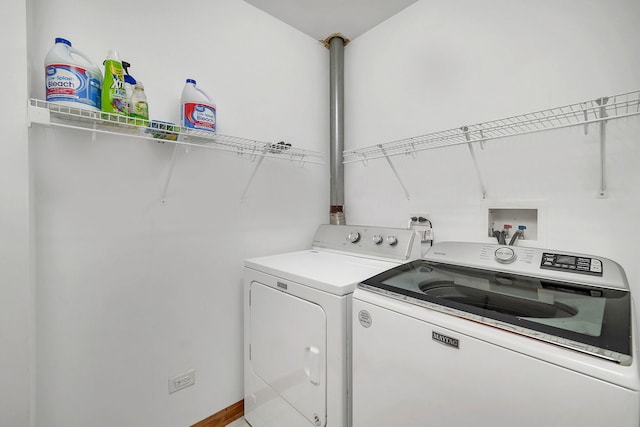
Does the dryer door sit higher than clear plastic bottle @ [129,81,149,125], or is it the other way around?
clear plastic bottle @ [129,81,149,125]

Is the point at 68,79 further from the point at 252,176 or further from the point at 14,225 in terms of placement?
the point at 252,176

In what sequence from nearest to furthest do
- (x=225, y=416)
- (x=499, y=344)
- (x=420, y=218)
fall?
(x=499, y=344)
(x=225, y=416)
(x=420, y=218)

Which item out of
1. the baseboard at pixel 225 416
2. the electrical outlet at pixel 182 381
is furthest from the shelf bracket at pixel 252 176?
the baseboard at pixel 225 416

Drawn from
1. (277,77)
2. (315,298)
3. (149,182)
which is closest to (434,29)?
(277,77)

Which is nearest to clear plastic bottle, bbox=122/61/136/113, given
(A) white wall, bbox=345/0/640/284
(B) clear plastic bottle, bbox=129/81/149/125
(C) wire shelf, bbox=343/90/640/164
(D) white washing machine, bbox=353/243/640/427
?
(B) clear plastic bottle, bbox=129/81/149/125

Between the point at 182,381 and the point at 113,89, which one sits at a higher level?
the point at 113,89

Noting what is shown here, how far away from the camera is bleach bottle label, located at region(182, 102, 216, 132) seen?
1526mm

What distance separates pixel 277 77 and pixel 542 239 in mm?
2178

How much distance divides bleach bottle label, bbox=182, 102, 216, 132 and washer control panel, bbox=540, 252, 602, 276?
1.88 metres

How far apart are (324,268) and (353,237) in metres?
0.47

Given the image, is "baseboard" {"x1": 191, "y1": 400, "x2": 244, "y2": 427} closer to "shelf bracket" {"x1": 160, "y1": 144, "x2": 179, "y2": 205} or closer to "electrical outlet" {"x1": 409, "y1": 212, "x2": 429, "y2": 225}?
"shelf bracket" {"x1": 160, "y1": 144, "x2": 179, "y2": 205}

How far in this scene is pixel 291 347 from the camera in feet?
4.86

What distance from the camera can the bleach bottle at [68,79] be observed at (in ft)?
3.72

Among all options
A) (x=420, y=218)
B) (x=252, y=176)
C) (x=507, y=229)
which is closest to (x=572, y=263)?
(x=507, y=229)
